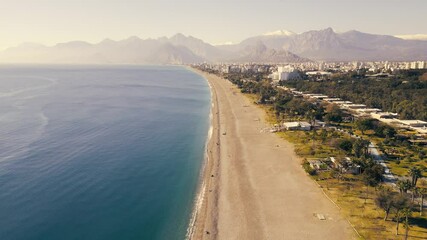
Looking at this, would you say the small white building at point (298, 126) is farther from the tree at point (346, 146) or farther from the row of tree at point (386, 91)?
the row of tree at point (386, 91)

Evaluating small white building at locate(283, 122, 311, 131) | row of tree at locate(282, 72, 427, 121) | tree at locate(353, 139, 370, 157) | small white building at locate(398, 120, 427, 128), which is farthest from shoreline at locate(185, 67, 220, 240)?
row of tree at locate(282, 72, 427, 121)

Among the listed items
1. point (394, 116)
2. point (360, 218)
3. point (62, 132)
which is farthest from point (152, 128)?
point (394, 116)

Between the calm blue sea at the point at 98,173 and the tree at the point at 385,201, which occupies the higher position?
the tree at the point at 385,201

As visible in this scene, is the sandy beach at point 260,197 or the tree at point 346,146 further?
the tree at point 346,146

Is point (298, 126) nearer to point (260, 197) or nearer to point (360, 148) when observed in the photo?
point (360, 148)

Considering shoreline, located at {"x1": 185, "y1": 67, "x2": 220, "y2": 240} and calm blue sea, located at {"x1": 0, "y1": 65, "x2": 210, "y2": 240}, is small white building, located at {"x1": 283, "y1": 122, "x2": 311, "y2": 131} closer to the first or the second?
shoreline, located at {"x1": 185, "y1": 67, "x2": 220, "y2": 240}

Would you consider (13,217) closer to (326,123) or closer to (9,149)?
(9,149)

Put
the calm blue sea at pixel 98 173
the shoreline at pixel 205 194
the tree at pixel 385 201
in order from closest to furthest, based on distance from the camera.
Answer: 1. the tree at pixel 385 201
2. the shoreline at pixel 205 194
3. the calm blue sea at pixel 98 173

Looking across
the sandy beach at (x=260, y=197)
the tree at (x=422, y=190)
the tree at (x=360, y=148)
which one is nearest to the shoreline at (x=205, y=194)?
the sandy beach at (x=260, y=197)
